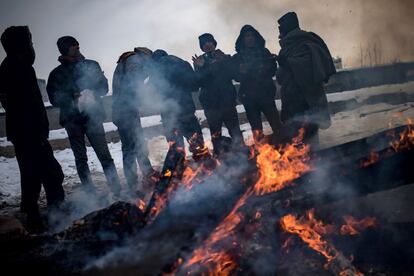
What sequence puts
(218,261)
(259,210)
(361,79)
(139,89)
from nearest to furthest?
(218,261) < (259,210) < (139,89) < (361,79)

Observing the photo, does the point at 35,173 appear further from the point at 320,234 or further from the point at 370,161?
the point at 370,161

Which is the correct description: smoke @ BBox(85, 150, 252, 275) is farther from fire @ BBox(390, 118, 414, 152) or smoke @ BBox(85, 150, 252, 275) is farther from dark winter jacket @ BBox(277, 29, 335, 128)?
dark winter jacket @ BBox(277, 29, 335, 128)

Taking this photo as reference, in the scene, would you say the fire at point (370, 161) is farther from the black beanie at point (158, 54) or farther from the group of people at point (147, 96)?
the black beanie at point (158, 54)

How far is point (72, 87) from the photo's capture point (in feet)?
19.9

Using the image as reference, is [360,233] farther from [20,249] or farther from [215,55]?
[215,55]

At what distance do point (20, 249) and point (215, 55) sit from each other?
520 centimetres

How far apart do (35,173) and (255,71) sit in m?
4.63

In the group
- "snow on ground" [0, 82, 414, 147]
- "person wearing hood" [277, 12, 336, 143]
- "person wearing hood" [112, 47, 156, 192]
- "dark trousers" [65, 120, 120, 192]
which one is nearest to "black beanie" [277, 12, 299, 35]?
"person wearing hood" [277, 12, 336, 143]

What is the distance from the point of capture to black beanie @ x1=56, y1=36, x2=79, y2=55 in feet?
19.9

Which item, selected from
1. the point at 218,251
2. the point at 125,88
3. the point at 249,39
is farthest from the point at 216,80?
the point at 218,251

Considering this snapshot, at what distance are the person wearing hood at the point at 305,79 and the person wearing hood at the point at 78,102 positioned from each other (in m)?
3.70

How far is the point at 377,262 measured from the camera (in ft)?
10.3

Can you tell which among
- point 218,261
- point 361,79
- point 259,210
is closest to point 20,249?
point 218,261

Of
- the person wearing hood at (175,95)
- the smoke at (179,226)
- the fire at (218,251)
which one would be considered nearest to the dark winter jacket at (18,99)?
the person wearing hood at (175,95)
